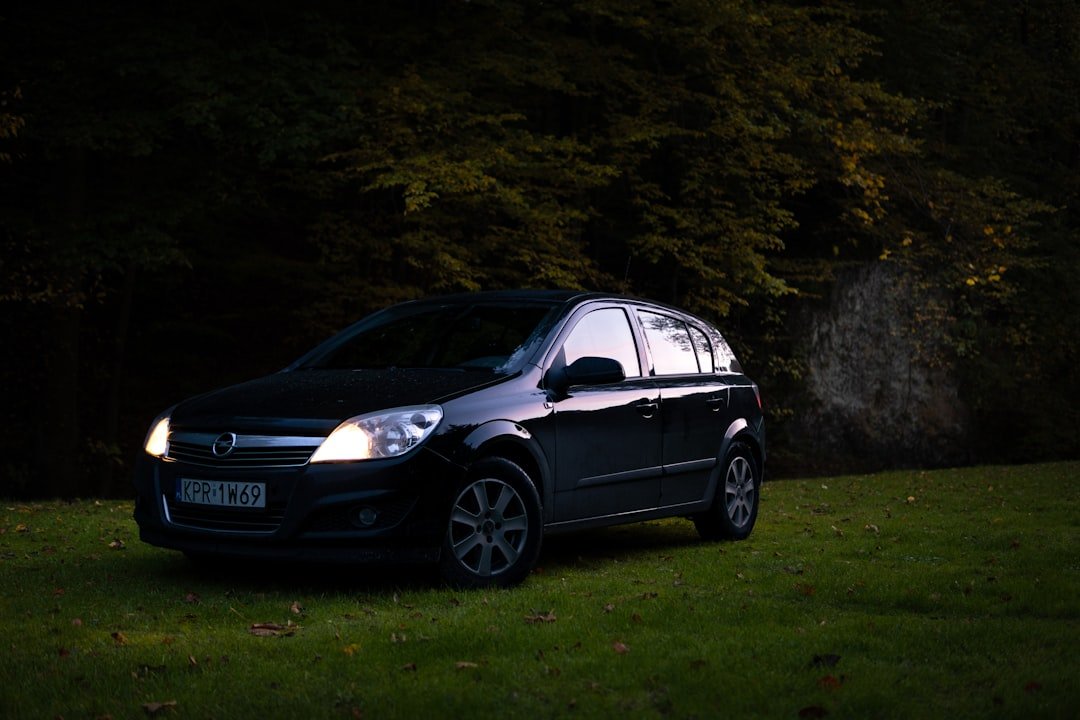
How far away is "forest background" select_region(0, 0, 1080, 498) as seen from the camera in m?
17.2

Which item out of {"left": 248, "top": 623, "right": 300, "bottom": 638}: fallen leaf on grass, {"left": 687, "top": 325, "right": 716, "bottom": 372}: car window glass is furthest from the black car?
{"left": 248, "top": 623, "right": 300, "bottom": 638}: fallen leaf on grass

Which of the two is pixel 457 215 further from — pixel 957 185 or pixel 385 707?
pixel 385 707

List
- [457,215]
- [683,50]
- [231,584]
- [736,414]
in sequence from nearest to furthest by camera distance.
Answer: [231,584]
[736,414]
[457,215]
[683,50]

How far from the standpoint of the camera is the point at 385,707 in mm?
4992

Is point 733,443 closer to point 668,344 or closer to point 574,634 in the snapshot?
point 668,344

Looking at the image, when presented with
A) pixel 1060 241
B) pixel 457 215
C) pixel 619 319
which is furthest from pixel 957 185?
pixel 619 319

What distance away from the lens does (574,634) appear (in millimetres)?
6320

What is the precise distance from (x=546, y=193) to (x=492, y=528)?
12.0 meters

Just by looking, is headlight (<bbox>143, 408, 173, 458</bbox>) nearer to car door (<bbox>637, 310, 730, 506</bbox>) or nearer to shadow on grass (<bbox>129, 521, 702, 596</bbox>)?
shadow on grass (<bbox>129, 521, 702, 596</bbox>)

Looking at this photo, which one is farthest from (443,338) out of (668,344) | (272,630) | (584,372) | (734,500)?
(734,500)

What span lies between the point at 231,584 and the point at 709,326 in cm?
470

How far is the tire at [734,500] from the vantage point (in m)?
10.4

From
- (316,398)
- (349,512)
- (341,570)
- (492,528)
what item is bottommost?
(341,570)

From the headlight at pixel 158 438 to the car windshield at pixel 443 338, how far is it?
1.21 meters
